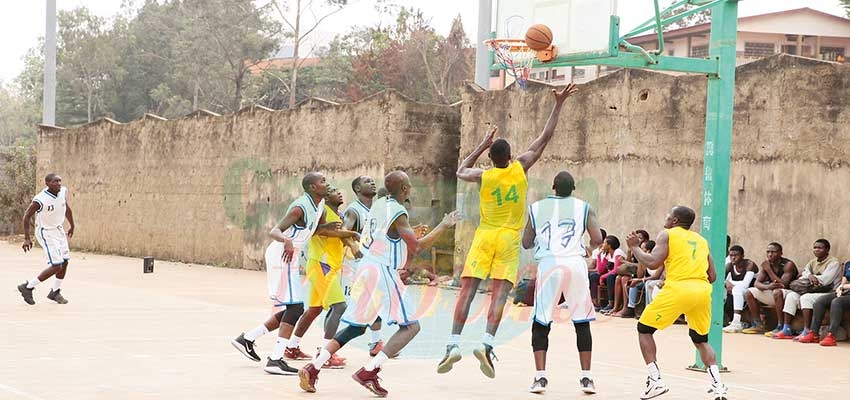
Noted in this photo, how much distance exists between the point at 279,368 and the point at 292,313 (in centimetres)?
50

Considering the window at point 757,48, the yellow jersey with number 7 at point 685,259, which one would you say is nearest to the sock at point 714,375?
the yellow jersey with number 7 at point 685,259

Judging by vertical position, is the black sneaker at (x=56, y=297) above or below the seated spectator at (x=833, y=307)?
below

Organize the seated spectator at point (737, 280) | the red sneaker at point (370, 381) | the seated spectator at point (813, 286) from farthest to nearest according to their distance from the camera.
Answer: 1. the seated spectator at point (737, 280)
2. the seated spectator at point (813, 286)
3. the red sneaker at point (370, 381)

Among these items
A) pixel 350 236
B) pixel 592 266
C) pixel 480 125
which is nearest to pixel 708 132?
pixel 350 236

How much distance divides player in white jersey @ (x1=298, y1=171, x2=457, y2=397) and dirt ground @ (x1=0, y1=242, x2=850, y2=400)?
44 centimetres

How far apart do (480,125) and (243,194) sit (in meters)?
7.67

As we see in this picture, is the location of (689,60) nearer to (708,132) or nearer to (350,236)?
(708,132)

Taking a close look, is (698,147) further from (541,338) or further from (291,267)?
(291,267)

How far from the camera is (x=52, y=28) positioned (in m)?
33.8

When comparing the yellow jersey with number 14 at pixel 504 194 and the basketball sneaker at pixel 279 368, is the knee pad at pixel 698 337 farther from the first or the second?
the basketball sneaker at pixel 279 368

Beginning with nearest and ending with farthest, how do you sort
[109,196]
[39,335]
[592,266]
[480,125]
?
[39,335]
[592,266]
[480,125]
[109,196]

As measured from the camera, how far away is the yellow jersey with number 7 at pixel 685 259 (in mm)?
9266

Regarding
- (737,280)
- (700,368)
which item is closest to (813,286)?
(737,280)

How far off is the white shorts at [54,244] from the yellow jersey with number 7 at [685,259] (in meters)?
9.46
